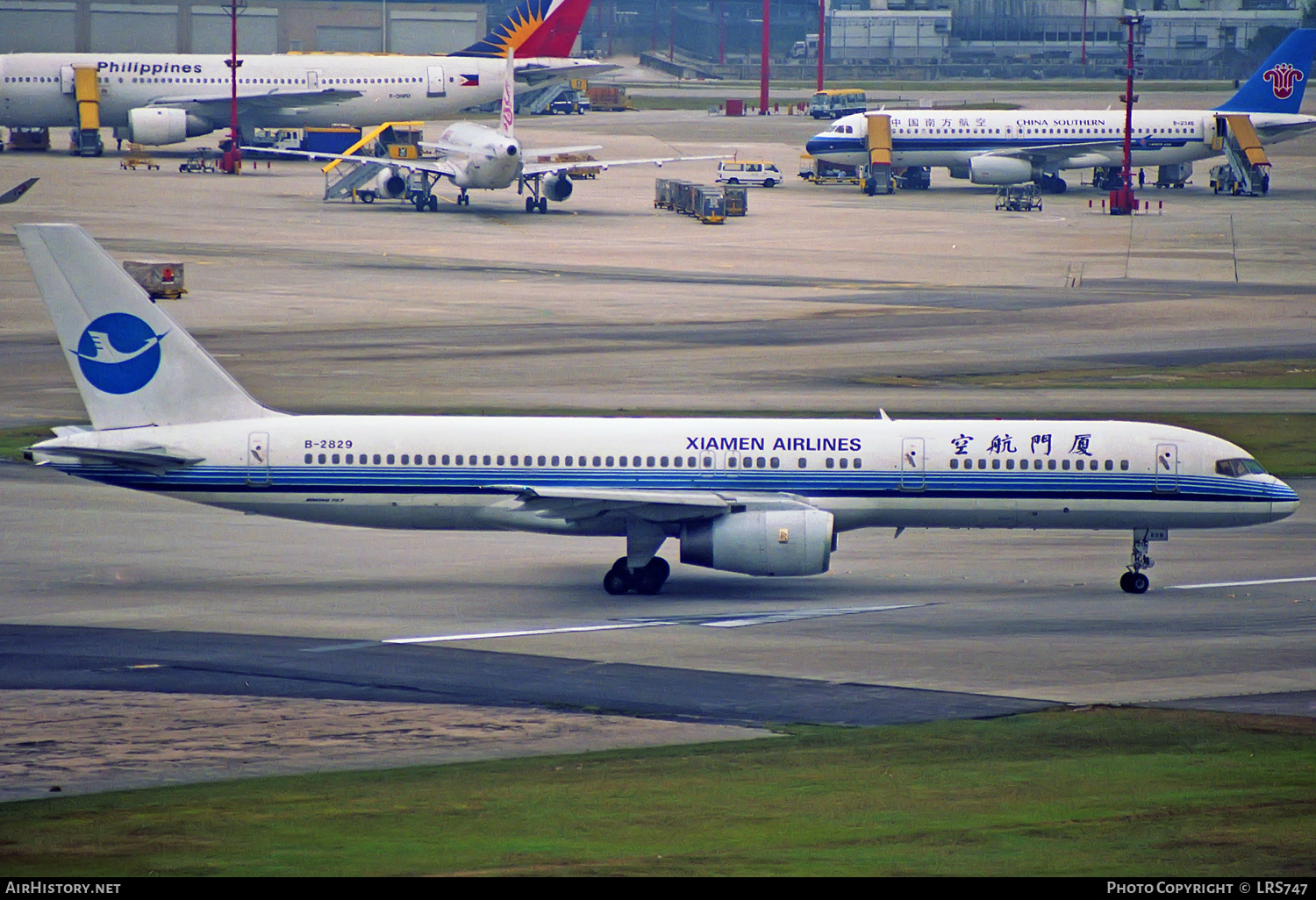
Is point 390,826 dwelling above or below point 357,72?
below

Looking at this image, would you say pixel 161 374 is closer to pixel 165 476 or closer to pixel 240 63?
pixel 165 476

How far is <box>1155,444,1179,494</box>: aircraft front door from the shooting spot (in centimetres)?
3906

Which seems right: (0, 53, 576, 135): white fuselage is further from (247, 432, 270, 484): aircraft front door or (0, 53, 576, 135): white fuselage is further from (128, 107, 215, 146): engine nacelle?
(247, 432, 270, 484): aircraft front door

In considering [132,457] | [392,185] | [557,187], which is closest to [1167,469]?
[132,457]

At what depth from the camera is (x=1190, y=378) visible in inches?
2687

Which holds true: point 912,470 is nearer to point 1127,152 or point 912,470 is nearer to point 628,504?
point 628,504

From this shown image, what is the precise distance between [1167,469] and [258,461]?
2109cm

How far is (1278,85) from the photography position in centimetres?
13888

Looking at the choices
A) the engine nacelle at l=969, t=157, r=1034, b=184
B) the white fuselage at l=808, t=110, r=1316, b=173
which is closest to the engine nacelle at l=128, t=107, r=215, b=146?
the white fuselage at l=808, t=110, r=1316, b=173

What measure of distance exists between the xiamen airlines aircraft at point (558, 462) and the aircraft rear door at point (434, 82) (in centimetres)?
11609

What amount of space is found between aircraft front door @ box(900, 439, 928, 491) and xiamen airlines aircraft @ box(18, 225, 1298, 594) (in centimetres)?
5

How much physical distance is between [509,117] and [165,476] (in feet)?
268
